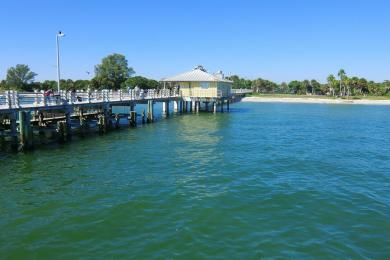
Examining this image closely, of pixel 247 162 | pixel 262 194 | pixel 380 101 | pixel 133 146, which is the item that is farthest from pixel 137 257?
pixel 380 101

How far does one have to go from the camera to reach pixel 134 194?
15.1m

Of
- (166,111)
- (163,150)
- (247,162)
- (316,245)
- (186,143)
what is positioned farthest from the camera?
(166,111)

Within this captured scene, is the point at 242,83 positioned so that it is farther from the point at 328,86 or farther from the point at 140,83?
the point at 140,83

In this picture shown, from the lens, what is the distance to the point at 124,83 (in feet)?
404

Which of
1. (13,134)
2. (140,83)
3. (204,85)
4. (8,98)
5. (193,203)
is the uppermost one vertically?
(140,83)

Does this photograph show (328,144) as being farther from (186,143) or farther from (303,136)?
(186,143)

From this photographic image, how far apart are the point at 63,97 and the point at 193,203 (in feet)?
60.2

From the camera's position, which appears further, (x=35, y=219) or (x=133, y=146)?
(x=133, y=146)

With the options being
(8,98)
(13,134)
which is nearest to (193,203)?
(13,134)

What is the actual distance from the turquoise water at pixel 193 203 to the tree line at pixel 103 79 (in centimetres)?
8684

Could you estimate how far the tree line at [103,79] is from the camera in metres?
110

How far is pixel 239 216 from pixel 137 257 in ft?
13.5

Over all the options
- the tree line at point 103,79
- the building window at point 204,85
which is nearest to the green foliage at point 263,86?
the tree line at point 103,79

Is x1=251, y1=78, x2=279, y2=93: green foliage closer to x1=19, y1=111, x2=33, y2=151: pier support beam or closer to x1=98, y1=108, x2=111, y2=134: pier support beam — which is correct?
x1=98, y1=108, x2=111, y2=134: pier support beam
